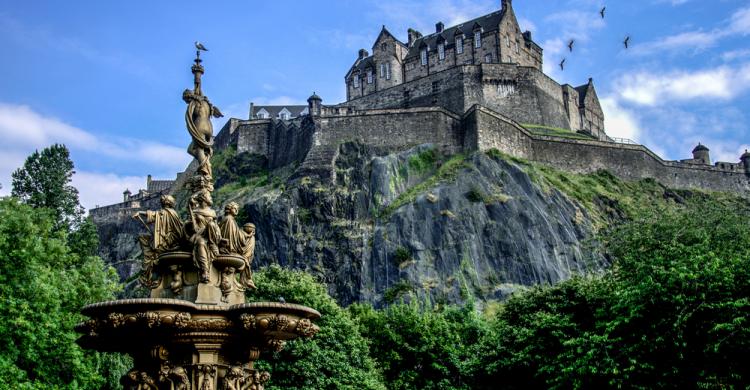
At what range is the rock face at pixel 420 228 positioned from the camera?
51.3m

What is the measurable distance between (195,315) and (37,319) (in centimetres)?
1475

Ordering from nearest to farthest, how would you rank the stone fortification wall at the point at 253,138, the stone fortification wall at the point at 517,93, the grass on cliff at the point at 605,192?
the grass on cliff at the point at 605,192 < the stone fortification wall at the point at 517,93 < the stone fortification wall at the point at 253,138

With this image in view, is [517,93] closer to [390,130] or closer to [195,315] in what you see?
[390,130]

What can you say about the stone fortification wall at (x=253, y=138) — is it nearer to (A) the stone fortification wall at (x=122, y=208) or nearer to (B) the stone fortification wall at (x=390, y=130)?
(B) the stone fortification wall at (x=390, y=130)

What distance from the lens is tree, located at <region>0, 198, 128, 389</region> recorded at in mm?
22484

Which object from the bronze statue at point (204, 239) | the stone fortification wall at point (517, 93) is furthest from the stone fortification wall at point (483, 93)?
the bronze statue at point (204, 239)

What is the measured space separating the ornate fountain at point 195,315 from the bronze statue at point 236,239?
2 cm

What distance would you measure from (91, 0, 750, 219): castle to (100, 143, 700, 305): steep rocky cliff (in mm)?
2124

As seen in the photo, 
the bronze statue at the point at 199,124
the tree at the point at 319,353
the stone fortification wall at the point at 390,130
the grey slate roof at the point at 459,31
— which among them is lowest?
the tree at the point at 319,353

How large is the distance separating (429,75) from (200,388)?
62159 millimetres

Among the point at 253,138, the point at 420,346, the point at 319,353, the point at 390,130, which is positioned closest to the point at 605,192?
the point at 390,130

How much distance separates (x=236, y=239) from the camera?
11938 millimetres

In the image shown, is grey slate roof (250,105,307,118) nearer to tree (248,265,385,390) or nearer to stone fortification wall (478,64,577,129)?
stone fortification wall (478,64,577,129)

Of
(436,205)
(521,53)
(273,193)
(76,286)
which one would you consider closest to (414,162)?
(436,205)
